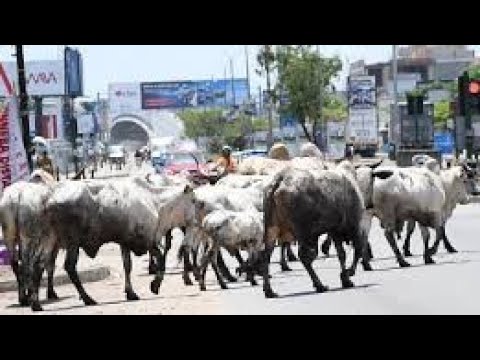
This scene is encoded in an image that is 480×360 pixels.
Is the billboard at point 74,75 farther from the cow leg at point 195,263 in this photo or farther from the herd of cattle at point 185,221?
the herd of cattle at point 185,221

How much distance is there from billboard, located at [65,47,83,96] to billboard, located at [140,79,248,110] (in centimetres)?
2844

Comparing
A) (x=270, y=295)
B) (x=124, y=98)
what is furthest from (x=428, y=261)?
(x=124, y=98)

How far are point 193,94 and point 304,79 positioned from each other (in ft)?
175

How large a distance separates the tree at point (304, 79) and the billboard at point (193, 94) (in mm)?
49383

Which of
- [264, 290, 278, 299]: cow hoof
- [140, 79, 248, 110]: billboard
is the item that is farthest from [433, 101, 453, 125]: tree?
[264, 290, 278, 299]: cow hoof

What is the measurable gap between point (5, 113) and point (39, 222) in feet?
14.9

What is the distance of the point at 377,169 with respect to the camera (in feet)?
63.8

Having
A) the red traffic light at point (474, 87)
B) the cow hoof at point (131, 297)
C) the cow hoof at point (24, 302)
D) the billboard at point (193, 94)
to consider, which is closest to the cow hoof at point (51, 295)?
the cow hoof at point (24, 302)

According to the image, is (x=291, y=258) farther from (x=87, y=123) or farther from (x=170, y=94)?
(x=170, y=94)

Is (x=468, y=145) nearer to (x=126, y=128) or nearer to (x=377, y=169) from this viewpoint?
(x=377, y=169)

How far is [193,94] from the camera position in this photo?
123 m

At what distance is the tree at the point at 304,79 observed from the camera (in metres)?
70.2
